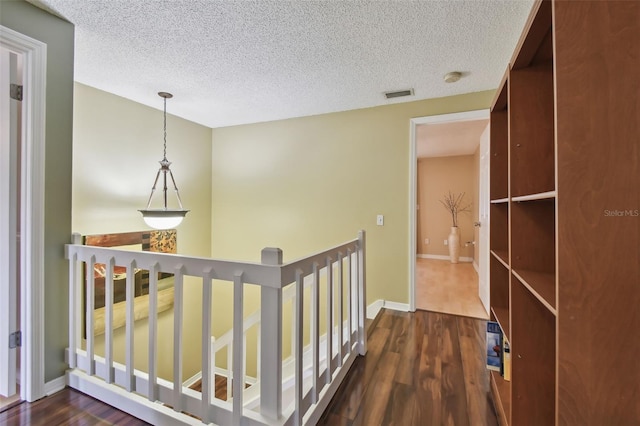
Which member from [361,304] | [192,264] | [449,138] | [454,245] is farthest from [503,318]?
[454,245]

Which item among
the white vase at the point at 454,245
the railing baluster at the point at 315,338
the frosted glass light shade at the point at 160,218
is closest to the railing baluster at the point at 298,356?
the railing baluster at the point at 315,338

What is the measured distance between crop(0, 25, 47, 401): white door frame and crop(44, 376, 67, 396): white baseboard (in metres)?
0.03

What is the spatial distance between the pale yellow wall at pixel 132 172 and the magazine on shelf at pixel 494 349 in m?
3.19

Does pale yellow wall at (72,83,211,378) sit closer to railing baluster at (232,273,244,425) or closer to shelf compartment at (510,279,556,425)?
railing baluster at (232,273,244,425)

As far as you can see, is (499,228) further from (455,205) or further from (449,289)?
(455,205)

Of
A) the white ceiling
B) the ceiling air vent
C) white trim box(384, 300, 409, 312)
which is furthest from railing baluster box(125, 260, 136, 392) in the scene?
the white ceiling

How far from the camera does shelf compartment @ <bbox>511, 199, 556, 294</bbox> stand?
124 centimetres

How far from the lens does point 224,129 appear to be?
4004mm

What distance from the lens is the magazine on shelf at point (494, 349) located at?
1.60 m

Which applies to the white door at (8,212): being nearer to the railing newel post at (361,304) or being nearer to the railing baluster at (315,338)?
the railing baluster at (315,338)

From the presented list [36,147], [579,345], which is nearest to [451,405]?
[579,345]

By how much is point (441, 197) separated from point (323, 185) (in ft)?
13.0

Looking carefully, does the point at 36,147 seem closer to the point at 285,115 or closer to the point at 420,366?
the point at 285,115

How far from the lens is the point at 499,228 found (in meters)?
1.81
